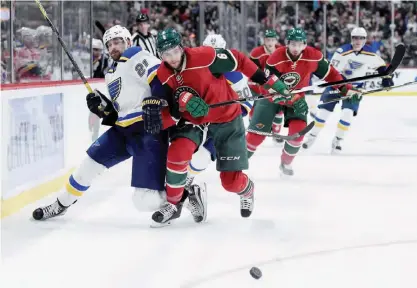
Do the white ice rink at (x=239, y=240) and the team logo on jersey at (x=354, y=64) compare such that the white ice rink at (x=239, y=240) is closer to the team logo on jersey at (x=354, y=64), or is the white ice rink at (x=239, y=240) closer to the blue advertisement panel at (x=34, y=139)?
the blue advertisement panel at (x=34, y=139)

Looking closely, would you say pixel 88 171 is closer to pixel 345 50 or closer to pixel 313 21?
pixel 345 50

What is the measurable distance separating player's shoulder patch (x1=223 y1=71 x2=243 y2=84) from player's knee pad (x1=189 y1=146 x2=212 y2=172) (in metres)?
0.40

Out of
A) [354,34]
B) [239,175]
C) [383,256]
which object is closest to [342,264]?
[383,256]

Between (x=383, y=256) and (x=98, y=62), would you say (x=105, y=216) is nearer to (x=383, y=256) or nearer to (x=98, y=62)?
(x=383, y=256)

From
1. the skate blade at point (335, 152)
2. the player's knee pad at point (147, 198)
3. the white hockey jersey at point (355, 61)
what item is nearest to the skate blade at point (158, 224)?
the player's knee pad at point (147, 198)

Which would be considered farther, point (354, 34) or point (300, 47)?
point (354, 34)

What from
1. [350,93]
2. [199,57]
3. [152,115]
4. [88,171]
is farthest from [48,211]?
[350,93]

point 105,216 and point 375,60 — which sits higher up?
point 375,60

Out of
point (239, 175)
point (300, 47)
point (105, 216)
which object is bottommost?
point (105, 216)

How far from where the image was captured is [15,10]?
4.41 metres

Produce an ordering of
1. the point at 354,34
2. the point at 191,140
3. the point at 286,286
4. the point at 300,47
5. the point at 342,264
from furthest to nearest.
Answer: the point at 354,34, the point at 300,47, the point at 191,140, the point at 342,264, the point at 286,286

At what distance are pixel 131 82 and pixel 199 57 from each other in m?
0.35

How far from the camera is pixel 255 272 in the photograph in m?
2.65

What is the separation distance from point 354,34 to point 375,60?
0.30 meters
